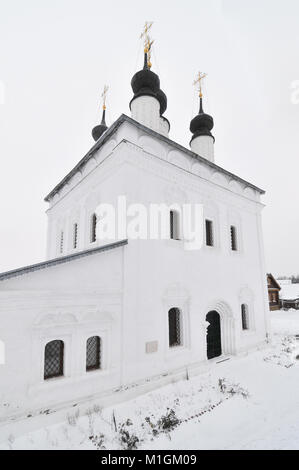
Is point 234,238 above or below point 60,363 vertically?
above

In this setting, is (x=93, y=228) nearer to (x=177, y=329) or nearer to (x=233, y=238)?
(x=177, y=329)

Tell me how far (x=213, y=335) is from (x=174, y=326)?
2.49 m

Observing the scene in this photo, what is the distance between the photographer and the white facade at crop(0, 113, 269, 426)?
5566mm

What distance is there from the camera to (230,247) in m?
11.0

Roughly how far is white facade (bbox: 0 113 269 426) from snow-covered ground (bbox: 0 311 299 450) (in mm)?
562

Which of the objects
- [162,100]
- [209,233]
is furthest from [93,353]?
[162,100]

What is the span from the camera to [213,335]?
10023 millimetres

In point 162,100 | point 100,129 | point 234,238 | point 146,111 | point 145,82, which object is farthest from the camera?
point 100,129

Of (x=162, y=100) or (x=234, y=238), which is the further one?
(x=162, y=100)

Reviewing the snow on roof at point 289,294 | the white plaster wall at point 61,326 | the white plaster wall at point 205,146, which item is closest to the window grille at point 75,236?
the white plaster wall at point 61,326

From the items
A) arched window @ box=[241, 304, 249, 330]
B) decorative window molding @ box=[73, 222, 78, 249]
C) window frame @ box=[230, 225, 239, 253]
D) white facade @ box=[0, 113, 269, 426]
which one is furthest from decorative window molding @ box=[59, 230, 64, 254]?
arched window @ box=[241, 304, 249, 330]

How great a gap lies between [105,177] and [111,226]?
1977 millimetres

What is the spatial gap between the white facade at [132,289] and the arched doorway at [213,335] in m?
0.25
